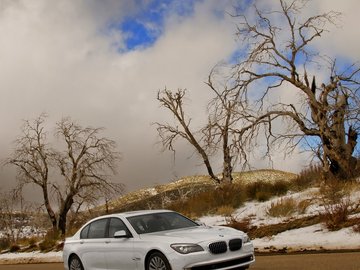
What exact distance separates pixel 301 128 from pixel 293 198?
4953 mm

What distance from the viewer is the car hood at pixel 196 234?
31.3 ft

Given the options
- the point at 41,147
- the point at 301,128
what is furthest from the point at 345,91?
the point at 41,147

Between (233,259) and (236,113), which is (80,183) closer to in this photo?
(236,113)

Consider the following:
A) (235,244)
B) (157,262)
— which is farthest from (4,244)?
(235,244)

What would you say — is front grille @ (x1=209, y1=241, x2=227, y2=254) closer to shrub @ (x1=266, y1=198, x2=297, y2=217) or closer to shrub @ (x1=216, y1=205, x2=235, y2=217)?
shrub @ (x1=266, y1=198, x2=297, y2=217)

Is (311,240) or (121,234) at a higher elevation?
(121,234)

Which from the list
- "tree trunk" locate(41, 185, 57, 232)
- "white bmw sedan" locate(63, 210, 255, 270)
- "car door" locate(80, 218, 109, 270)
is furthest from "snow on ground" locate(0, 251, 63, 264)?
"white bmw sedan" locate(63, 210, 255, 270)

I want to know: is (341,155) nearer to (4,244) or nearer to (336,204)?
(336,204)

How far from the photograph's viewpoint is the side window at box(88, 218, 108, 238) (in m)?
11.7

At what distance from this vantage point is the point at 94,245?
38.2ft

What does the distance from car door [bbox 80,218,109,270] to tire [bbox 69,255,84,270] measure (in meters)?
0.26

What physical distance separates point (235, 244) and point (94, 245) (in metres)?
3.40

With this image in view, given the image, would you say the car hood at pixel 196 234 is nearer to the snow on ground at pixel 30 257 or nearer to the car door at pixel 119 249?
the car door at pixel 119 249

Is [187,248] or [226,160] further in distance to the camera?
[226,160]
